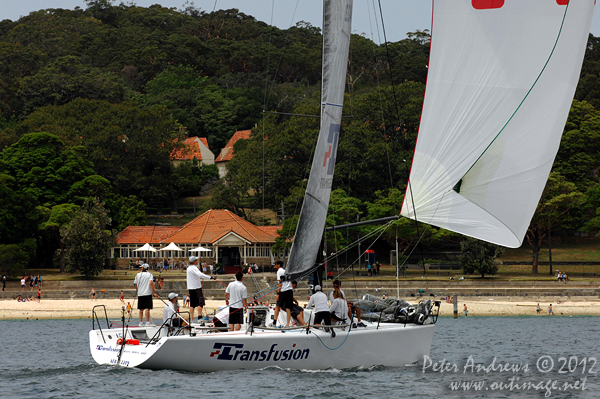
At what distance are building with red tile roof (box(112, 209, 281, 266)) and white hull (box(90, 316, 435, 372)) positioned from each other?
35.2 meters

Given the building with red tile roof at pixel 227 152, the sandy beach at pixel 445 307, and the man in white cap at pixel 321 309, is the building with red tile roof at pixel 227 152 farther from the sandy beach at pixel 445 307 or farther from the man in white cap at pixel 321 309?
the man in white cap at pixel 321 309

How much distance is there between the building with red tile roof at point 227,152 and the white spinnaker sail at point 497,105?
73427 mm

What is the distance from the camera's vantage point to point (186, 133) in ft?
285

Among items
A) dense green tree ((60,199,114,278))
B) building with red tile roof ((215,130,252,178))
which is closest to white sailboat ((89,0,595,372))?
dense green tree ((60,199,114,278))

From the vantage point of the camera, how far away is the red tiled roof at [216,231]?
51.2m

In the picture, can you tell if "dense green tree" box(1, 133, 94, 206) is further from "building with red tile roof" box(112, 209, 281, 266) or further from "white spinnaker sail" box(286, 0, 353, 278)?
"white spinnaker sail" box(286, 0, 353, 278)

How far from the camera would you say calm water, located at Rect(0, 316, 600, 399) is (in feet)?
43.8

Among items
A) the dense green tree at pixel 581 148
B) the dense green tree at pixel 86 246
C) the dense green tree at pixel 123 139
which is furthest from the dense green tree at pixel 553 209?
the dense green tree at pixel 123 139

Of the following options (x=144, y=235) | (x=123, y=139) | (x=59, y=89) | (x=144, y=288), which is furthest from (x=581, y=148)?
(x=59, y=89)

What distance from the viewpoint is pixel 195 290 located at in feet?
49.5

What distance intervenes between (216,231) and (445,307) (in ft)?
64.2

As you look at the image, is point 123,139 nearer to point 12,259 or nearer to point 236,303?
point 12,259

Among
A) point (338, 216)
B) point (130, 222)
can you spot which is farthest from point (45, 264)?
point (338, 216)

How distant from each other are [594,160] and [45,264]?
4638cm
